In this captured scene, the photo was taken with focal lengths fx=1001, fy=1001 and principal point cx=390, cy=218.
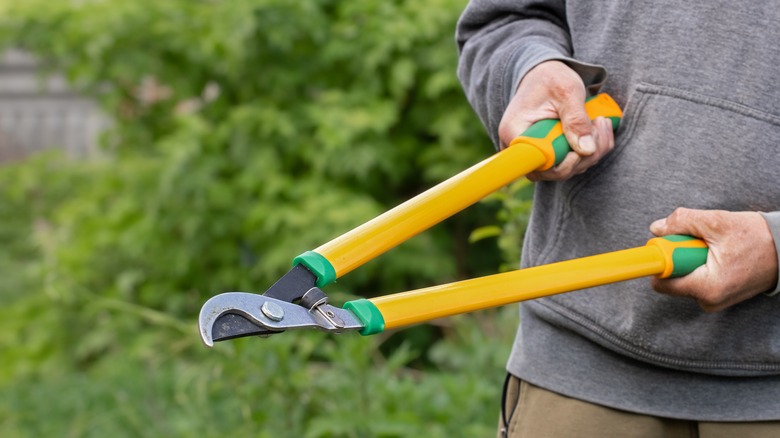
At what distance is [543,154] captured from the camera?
145 cm

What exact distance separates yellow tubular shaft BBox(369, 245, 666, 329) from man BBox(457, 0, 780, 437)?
8 cm

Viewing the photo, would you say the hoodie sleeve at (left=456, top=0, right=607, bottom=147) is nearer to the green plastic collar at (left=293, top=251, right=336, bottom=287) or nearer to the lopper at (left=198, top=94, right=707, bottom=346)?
the lopper at (left=198, top=94, right=707, bottom=346)

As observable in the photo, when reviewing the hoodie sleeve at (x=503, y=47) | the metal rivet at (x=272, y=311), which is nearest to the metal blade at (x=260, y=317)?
the metal rivet at (x=272, y=311)

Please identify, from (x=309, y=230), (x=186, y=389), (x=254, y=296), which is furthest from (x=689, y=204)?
(x=309, y=230)

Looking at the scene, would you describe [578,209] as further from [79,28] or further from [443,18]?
[79,28]

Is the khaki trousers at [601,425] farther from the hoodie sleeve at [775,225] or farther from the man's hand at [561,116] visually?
the man's hand at [561,116]

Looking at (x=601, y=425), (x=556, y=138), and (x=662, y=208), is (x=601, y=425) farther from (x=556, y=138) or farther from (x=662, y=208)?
(x=556, y=138)

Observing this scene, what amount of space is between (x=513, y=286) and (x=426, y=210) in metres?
0.16

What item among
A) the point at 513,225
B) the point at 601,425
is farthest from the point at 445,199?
the point at 513,225

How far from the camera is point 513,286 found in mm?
1299

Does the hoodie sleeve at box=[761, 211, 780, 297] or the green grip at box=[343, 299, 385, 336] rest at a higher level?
the green grip at box=[343, 299, 385, 336]

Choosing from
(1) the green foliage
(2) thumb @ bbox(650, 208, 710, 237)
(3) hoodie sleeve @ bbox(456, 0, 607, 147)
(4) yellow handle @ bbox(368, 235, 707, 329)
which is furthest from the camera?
(1) the green foliage

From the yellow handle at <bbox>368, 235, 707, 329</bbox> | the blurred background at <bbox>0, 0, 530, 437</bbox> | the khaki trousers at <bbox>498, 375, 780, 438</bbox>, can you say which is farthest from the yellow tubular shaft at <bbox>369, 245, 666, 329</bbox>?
the blurred background at <bbox>0, 0, 530, 437</bbox>

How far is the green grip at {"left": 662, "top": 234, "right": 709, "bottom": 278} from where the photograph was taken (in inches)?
53.4
